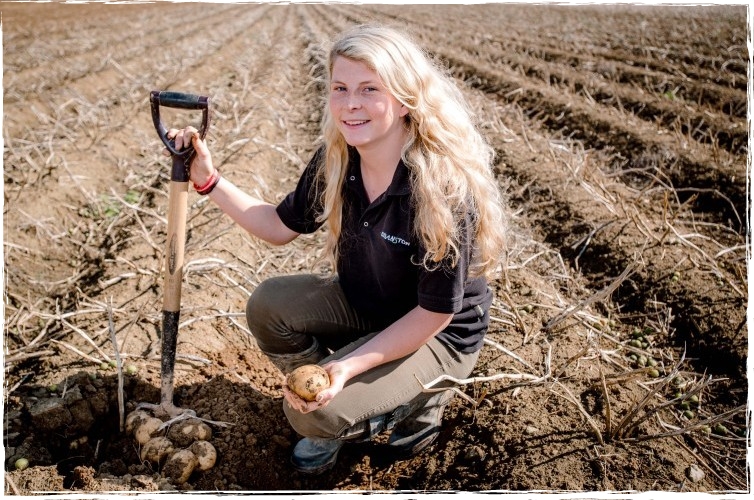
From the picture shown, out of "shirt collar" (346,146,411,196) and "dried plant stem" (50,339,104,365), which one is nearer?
"shirt collar" (346,146,411,196)

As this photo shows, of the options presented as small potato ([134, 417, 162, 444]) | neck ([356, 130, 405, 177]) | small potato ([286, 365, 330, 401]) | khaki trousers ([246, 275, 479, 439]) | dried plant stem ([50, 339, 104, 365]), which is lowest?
small potato ([134, 417, 162, 444])

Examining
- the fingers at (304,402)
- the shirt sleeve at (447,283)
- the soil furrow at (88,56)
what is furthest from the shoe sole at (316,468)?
the soil furrow at (88,56)

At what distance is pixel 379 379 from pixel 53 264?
90.2 inches

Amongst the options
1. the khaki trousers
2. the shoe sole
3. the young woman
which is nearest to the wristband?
the young woman

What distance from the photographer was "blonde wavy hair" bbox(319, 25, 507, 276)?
1729 millimetres

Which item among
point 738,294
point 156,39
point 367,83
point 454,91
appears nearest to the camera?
point 367,83

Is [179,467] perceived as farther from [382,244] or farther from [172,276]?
[382,244]

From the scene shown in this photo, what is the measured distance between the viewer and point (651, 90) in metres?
6.04

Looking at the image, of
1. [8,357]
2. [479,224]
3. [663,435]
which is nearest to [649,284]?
[663,435]

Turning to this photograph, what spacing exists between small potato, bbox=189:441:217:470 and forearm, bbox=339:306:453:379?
622mm

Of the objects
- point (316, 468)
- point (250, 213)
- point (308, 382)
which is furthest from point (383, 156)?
point (316, 468)

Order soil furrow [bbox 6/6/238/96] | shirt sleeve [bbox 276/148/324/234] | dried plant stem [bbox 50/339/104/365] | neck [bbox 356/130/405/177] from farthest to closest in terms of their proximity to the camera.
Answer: soil furrow [bbox 6/6/238/96], dried plant stem [bbox 50/339/104/365], shirt sleeve [bbox 276/148/324/234], neck [bbox 356/130/405/177]

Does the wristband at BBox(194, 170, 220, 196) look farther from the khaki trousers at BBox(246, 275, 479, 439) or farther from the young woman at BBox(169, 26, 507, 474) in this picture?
the khaki trousers at BBox(246, 275, 479, 439)

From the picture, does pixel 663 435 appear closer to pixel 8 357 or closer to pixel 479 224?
pixel 479 224
